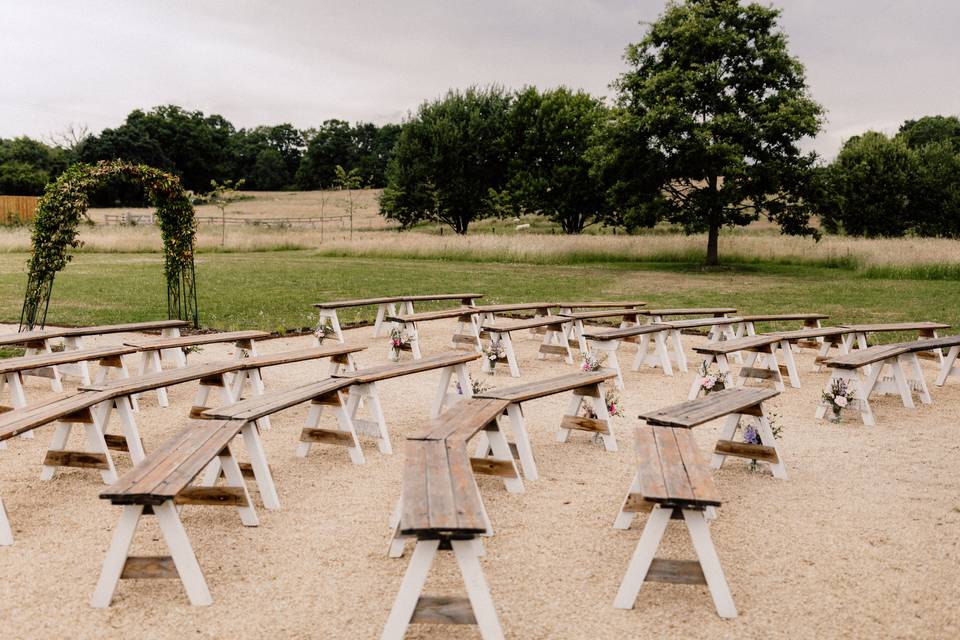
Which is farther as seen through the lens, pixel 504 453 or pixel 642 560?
pixel 504 453

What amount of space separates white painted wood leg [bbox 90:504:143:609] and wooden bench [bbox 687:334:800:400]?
5106 millimetres

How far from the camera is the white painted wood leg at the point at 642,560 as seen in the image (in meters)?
3.39

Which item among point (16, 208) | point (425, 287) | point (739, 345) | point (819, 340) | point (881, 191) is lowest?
point (425, 287)

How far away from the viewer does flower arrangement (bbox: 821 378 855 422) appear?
6.75 metres

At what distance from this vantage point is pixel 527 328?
9430mm

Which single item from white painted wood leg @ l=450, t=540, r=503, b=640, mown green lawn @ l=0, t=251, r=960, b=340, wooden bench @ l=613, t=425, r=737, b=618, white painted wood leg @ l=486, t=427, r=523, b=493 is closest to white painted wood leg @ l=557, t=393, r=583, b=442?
white painted wood leg @ l=486, t=427, r=523, b=493

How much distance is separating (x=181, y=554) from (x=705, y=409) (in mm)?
3214

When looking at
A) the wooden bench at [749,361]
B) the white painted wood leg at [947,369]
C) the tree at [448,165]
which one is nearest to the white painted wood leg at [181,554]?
the wooden bench at [749,361]

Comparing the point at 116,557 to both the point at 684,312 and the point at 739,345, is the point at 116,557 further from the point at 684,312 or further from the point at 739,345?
the point at 684,312

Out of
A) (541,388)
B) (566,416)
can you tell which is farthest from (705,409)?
(566,416)

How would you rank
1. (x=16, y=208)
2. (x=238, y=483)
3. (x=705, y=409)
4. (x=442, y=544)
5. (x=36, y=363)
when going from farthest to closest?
(x=16, y=208) → (x=36, y=363) → (x=705, y=409) → (x=238, y=483) → (x=442, y=544)

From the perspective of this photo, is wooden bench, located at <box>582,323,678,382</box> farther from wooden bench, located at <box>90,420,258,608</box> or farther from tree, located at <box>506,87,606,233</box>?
tree, located at <box>506,87,606,233</box>

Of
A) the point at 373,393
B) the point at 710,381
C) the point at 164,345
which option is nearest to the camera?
the point at 373,393

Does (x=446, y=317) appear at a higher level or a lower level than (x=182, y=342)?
lower
